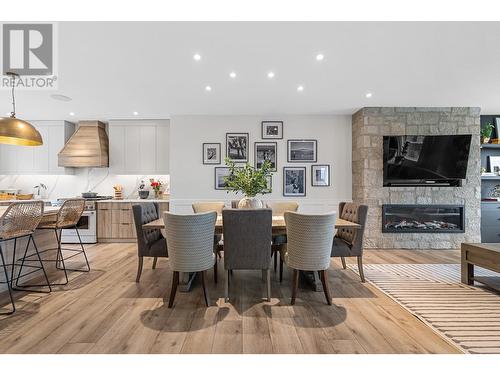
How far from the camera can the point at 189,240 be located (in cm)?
230

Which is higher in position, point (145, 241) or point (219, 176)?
point (219, 176)

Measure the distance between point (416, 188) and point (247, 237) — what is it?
150 inches

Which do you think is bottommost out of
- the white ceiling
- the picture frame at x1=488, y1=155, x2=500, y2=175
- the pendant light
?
the picture frame at x1=488, y1=155, x2=500, y2=175

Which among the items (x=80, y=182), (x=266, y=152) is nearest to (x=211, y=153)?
(x=266, y=152)

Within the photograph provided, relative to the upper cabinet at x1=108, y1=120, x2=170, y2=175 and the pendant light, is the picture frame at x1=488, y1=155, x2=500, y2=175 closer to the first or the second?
the upper cabinet at x1=108, y1=120, x2=170, y2=175

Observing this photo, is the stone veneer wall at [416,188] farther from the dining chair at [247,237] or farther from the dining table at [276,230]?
the dining chair at [247,237]

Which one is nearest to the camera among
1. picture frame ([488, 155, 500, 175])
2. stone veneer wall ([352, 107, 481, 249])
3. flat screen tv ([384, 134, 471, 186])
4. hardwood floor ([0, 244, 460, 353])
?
hardwood floor ([0, 244, 460, 353])

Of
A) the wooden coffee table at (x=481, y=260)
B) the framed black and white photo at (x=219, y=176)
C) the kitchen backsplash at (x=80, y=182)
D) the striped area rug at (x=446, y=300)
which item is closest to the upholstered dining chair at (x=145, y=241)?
the framed black and white photo at (x=219, y=176)

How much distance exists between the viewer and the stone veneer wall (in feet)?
15.2

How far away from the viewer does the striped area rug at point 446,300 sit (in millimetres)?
1941

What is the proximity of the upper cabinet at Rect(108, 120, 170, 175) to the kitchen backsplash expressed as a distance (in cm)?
32

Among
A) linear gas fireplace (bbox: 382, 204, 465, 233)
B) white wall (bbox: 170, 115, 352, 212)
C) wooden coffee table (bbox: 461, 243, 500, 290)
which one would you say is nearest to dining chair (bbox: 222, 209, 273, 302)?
wooden coffee table (bbox: 461, 243, 500, 290)

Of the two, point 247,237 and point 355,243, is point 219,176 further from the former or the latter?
point 355,243
